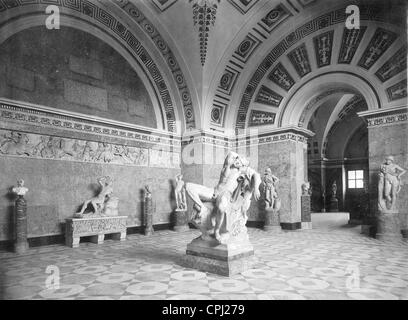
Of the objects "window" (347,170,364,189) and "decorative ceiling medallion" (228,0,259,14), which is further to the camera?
"window" (347,170,364,189)

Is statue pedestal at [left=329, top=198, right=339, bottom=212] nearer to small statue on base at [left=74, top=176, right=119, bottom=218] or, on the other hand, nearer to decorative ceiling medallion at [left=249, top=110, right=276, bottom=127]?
decorative ceiling medallion at [left=249, top=110, right=276, bottom=127]

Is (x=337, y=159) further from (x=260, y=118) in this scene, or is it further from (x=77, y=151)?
(x=77, y=151)

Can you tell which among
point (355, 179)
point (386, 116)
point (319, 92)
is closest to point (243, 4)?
point (319, 92)

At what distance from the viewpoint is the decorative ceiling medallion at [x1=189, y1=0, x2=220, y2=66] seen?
8.21 m

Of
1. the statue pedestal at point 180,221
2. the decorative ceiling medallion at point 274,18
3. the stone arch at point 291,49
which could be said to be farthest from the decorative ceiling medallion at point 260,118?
the statue pedestal at point 180,221

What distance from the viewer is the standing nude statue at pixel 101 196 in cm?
754

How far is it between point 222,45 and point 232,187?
239 inches

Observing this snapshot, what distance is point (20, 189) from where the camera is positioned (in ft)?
21.0

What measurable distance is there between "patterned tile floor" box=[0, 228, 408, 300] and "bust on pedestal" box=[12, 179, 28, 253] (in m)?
0.21

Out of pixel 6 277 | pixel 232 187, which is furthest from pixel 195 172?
pixel 6 277

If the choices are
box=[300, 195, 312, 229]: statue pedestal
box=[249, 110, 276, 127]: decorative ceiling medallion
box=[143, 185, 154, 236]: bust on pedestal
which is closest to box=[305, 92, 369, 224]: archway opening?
box=[249, 110, 276, 127]: decorative ceiling medallion
